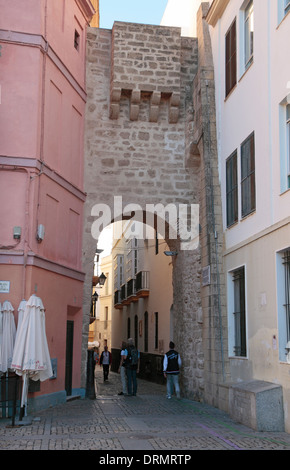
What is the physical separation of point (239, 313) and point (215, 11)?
7135 millimetres

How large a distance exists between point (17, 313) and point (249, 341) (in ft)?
14.4

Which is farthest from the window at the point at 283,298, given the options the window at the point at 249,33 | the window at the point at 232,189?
the window at the point at 249,33

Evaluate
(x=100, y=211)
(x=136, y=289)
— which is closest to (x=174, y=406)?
(x=100, y=211)

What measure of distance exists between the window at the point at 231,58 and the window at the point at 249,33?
54 cm

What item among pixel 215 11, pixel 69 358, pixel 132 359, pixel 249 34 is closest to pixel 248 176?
pixel 249 34

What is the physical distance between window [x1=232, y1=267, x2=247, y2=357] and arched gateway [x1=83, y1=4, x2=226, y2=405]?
6.57 ft

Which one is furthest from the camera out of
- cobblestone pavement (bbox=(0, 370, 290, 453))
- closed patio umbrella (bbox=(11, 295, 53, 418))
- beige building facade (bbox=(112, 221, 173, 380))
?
beige building facade (bbox=(112, 221, 173, 380))

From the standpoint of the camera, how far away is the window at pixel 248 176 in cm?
1104

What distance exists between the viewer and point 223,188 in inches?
520

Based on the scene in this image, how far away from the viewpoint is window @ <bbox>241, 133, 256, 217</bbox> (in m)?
11.0

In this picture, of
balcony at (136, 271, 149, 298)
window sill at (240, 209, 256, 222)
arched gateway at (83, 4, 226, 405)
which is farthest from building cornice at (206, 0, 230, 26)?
balcony at (136, 271, 149, 298)

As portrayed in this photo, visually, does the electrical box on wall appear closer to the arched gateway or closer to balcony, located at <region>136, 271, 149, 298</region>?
the arched gateway

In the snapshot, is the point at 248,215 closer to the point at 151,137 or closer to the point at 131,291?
the point at 151,137
